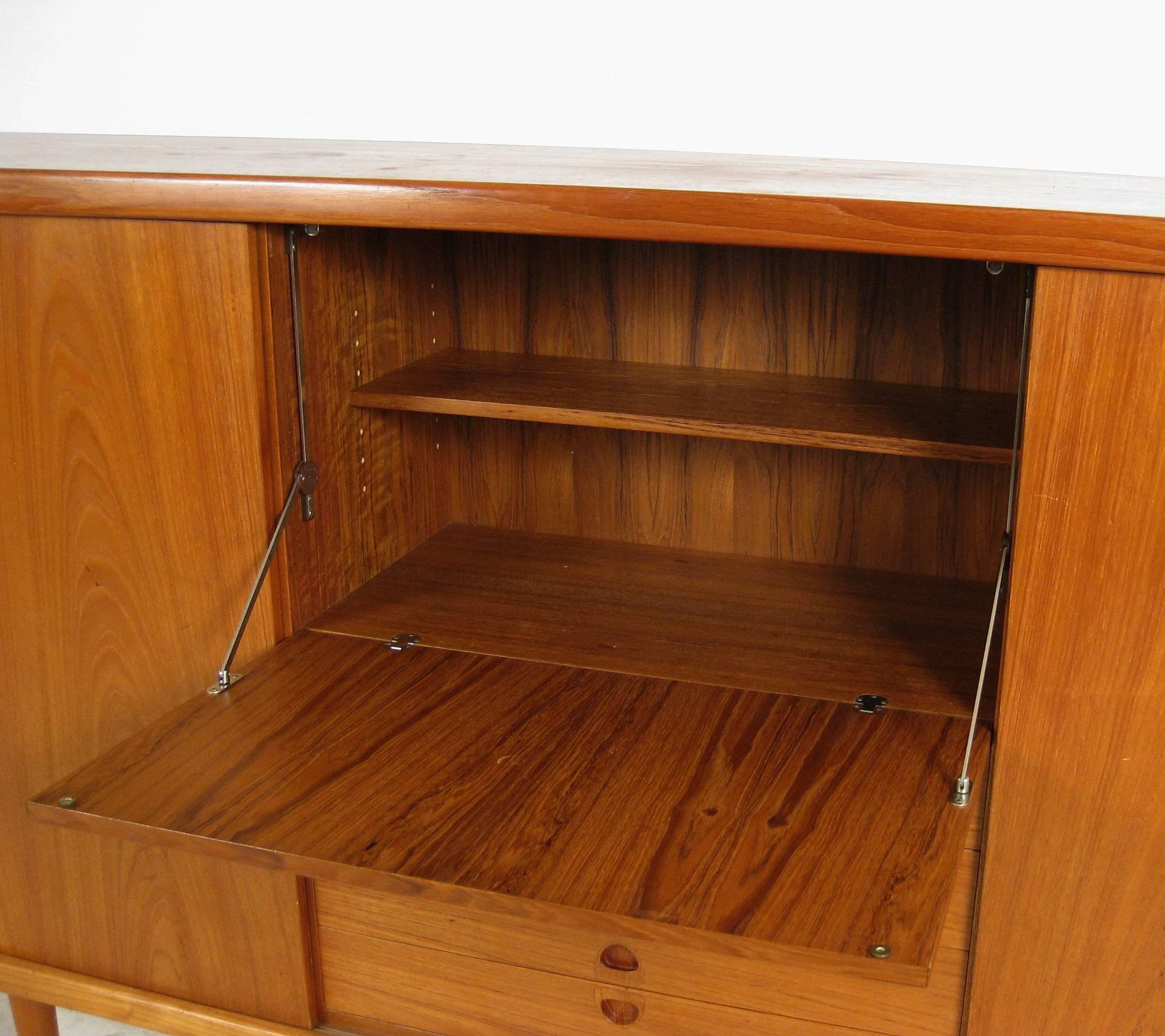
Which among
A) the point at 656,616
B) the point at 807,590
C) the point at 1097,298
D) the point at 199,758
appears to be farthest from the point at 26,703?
the point at 1097,298

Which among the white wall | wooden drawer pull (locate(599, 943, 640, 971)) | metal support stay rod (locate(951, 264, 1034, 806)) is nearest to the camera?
metal support stay rod (locate(951, 264, 1034, 806))

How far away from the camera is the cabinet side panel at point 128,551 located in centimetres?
160

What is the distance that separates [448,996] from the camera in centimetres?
176

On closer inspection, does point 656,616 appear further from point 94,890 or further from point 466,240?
point 94,890

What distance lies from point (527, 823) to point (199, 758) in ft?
1.10

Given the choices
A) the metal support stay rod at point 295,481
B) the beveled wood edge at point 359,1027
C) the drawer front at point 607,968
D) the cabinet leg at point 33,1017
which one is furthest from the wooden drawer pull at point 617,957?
the cabinet leg at point 33,1017

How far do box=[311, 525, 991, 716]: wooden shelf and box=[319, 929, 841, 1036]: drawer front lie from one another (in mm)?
376

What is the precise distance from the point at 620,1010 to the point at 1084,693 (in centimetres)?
65

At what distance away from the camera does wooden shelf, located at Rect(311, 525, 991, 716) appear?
5.36 feet

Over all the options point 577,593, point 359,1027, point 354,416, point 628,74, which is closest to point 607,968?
point 359,1027

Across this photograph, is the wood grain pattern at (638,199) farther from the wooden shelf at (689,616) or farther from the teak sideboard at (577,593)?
the wooden shelf at (689,616)

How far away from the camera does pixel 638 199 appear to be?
1370 millimetres

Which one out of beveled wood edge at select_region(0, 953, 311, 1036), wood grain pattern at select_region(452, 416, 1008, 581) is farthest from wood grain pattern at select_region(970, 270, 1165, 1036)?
beveled wood edge at select_region(0, 953, 311, 1036)

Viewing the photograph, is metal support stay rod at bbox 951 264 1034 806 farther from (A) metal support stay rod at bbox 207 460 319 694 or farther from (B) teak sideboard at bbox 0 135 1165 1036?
(A) metal support stay rod at bbox 207 460 319 694
